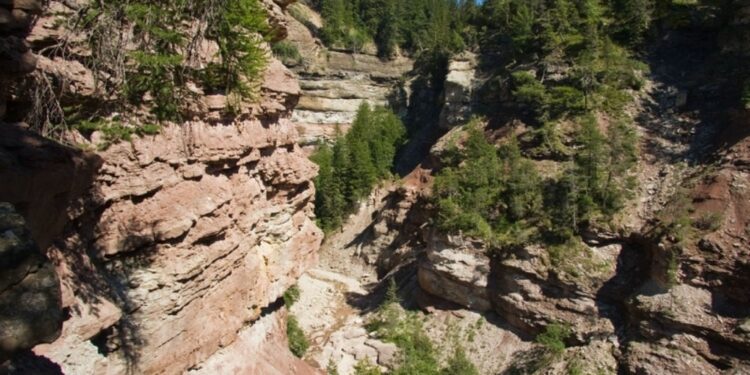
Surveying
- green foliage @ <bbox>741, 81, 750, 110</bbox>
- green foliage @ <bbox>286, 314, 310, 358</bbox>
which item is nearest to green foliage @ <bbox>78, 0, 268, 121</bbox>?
green foliage @ <bbox>286, 314, 310, 358</bbox>

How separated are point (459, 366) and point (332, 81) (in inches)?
1950

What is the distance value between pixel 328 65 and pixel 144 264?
62077 millimetres

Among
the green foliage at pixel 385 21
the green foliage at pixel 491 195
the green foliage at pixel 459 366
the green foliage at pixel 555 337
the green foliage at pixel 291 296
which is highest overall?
the green foliage at pixel 385 21

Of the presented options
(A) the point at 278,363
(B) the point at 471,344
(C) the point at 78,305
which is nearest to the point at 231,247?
(C) the point at 78,305

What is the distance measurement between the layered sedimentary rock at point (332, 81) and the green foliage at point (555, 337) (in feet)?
144

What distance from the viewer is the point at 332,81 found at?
67438 millimetres

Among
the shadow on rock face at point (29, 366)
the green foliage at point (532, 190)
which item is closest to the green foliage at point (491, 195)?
the green foliage at point (532, 190)

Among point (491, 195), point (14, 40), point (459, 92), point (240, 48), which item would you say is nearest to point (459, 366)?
point (491, 195)

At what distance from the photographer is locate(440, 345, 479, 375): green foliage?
25308 millimetres

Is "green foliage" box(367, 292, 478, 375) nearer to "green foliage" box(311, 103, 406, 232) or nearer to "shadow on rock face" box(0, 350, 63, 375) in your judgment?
"green foliage" box(311, 103, 406, 232)

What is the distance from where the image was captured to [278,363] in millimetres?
15305

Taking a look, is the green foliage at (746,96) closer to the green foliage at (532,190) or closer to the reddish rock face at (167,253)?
the green foliage at (532,190)

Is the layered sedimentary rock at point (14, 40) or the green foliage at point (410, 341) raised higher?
the layered sedimentary rock at point (14, 40)

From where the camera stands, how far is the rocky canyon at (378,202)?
28.2 feet
